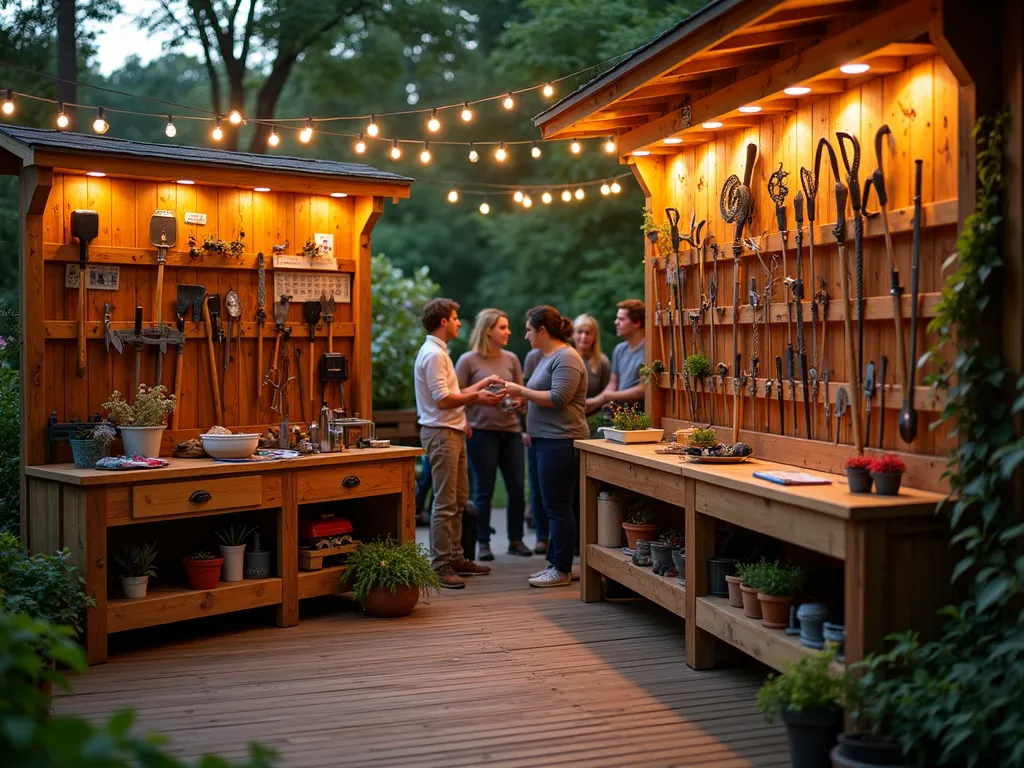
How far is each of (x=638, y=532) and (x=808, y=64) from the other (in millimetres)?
2833

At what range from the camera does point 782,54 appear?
5113 mm

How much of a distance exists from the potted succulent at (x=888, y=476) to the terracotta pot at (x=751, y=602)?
91cm

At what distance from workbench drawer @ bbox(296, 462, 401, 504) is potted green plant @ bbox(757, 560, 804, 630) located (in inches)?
104

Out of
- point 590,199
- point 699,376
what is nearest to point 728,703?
point 699,376

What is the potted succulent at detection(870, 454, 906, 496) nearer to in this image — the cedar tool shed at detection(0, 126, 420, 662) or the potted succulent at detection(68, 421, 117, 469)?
the cedar tool shed at detection(0, 126, 420, 662)

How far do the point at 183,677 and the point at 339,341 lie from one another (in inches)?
102

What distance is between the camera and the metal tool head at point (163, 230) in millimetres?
6395

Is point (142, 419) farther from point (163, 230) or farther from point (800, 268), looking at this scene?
point (800, 268)

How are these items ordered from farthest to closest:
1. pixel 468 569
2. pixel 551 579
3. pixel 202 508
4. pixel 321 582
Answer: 1. pixel 468 569
2. pixel 551 579
3. pixel 321 582
4. pixel 202 508

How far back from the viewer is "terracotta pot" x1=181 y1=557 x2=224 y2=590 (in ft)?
19.8

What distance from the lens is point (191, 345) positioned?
6594 mm

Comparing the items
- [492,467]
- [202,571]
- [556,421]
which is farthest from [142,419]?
[492,467]

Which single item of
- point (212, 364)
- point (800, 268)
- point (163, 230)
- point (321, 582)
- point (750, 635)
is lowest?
point (321, 582)

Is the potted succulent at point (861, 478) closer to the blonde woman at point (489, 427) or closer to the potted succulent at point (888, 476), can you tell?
the potted succulent at point (888, 476)
